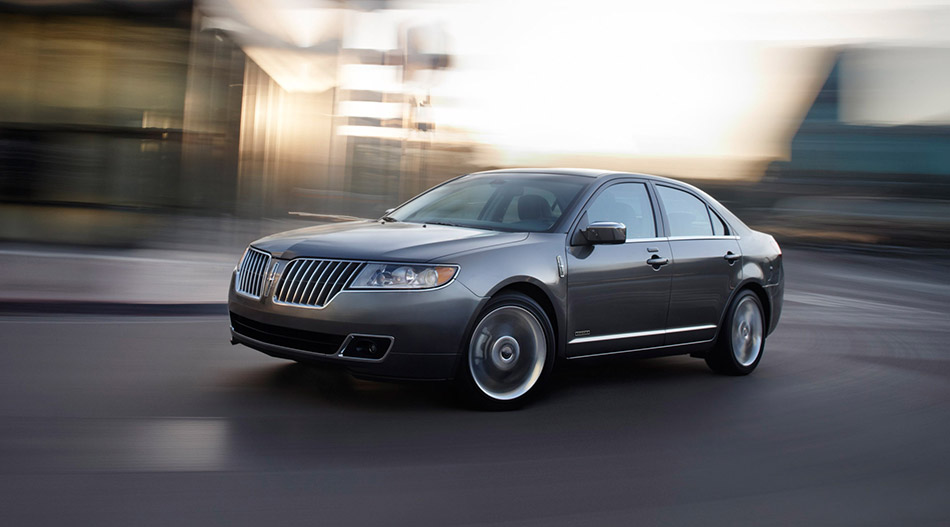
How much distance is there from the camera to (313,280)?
5.47 m

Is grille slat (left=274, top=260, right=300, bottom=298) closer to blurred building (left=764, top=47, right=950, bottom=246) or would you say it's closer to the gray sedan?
the gray sedan

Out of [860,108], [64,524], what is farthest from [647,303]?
[860,108]

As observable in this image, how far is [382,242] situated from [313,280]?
462 millimetres

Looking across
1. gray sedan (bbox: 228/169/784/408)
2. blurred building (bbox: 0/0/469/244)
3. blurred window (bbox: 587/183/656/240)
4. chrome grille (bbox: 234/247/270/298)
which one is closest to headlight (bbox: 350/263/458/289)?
gray sedan (bbox: 228/169/784/408)

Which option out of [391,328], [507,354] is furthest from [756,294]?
[391,328]

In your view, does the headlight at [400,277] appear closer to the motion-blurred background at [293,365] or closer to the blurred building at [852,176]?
the motion-blurred background at [293,365]

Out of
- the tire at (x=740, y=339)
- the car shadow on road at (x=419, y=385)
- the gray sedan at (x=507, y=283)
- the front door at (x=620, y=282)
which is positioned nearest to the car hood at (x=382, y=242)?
the gray sedan at (x=507, y=283)

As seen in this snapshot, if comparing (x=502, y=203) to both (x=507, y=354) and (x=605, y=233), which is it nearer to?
(x=605, y=233)

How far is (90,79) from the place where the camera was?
20797mm

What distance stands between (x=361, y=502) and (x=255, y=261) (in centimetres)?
231

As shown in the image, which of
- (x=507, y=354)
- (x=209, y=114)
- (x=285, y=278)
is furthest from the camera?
(x=209, y=114)

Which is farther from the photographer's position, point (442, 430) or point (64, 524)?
point (442, 430)

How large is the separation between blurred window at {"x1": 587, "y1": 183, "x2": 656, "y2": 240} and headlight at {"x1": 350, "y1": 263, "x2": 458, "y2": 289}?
148 cm

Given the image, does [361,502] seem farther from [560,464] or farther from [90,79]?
[90,79]
